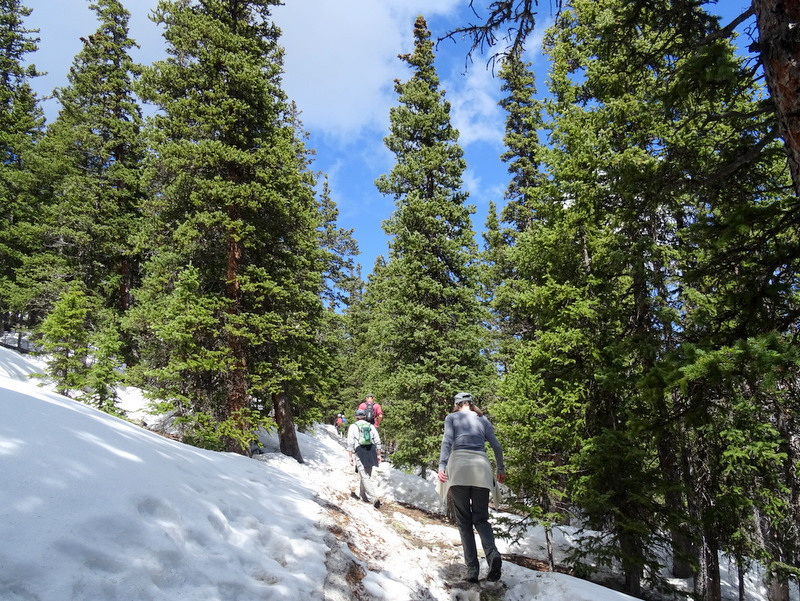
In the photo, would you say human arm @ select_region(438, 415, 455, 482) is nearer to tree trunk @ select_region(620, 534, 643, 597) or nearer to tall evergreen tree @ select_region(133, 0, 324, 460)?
tree trunk @ select_region(620, 534, 643, 597)

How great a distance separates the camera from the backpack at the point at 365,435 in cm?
1038

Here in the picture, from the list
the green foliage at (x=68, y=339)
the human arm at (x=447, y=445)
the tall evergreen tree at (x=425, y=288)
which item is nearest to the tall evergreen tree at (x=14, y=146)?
the green foliage at (x=68, y=339)

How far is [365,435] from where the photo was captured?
10500 millimetres

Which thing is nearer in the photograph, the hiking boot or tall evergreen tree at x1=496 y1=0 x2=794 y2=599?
the hiking boot

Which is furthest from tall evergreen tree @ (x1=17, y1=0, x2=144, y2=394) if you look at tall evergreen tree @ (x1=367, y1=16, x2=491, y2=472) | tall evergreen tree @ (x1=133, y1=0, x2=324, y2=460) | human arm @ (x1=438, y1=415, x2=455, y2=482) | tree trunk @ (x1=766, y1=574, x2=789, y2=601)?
tree trunk @ (x1=766, y1=574, x2=789, y2=601)

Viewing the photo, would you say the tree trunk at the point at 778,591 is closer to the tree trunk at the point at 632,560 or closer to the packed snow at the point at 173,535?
the tree trunk at the point at 632,560

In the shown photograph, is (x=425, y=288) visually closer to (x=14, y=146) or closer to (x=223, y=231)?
(x=223, y=231)

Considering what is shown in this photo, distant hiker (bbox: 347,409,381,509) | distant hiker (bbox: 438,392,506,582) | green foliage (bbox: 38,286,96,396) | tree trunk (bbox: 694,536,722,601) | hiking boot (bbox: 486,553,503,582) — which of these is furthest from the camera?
green foliage (bbox: 38,286,96,396)

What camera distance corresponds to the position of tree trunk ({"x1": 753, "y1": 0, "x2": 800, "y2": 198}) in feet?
12.2

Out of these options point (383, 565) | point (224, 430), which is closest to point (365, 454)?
point (224, 430)

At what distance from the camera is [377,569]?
4879 mm

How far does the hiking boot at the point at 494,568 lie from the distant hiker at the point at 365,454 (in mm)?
5217

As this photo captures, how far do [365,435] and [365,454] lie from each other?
49cm

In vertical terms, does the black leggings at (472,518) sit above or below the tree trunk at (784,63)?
below
